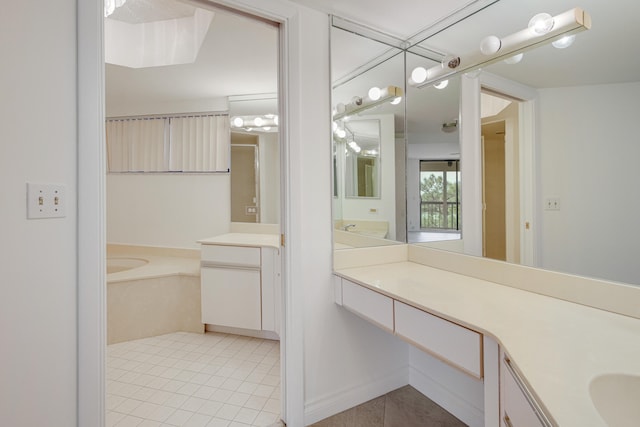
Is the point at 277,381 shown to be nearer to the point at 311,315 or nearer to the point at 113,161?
the point at 311,315

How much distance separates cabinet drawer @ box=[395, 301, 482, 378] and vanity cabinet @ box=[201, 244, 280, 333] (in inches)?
53.0

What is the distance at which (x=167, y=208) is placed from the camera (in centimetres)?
330

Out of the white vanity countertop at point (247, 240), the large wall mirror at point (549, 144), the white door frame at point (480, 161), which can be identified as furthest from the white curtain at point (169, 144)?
the white door frame at point (480, 161)

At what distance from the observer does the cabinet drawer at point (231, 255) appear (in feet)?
8.24

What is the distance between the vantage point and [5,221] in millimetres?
925

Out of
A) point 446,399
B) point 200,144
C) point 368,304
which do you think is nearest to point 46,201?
point 368,304

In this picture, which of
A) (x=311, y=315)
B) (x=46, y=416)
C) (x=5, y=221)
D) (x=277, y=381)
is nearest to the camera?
(x=5, y=221)

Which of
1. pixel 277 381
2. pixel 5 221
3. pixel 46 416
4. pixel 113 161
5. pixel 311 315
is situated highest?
pixel 113 161

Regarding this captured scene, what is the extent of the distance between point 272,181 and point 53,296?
6.48ft

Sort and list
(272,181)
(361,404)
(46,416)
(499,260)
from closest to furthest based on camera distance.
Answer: (46,416) → (499,260) → (361,404) → (272,181)

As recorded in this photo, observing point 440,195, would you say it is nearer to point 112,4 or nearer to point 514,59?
point 514,59

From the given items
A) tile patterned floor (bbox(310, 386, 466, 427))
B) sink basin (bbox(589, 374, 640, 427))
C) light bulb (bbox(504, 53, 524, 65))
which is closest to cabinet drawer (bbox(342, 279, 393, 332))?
tile patterned floor (bbox(310, 386, 466, 427))

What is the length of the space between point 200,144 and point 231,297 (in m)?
1.58

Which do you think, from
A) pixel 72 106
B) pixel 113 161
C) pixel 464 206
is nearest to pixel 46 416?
pixel 72 106
